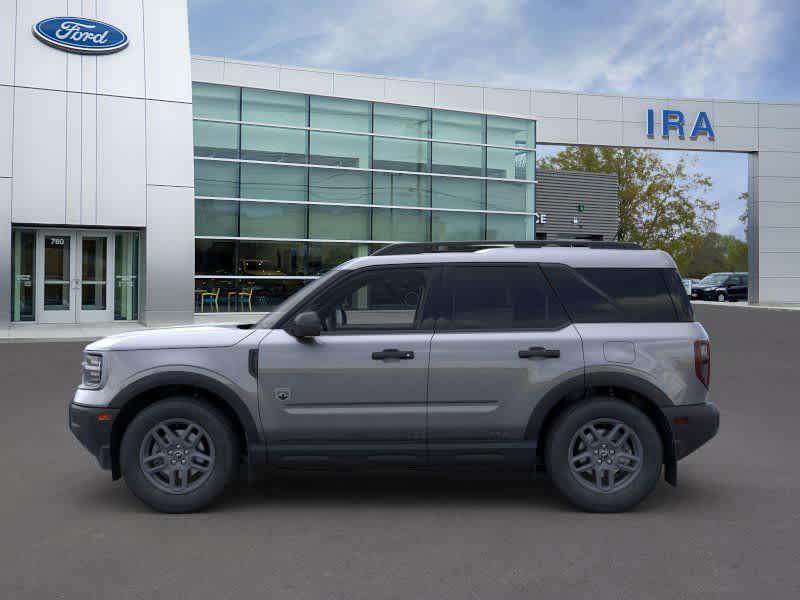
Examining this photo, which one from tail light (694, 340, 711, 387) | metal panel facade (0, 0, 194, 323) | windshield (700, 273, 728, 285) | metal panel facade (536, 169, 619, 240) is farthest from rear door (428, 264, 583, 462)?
windshield (700, 273, 728, 285)

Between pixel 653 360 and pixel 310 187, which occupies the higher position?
pixel 310 187

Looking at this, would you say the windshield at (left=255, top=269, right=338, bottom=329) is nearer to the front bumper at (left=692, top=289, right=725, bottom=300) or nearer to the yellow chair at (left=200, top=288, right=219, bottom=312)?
the yellow chair at (left=200, top=288, right=219, bottom=312)

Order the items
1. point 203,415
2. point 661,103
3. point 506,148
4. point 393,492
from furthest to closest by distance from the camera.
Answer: point 661,103, point 506,148, point 393,492, point 203,415

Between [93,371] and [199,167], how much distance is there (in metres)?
23.8

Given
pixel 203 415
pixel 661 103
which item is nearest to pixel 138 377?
pixel 203 415

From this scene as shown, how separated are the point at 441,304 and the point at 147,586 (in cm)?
264

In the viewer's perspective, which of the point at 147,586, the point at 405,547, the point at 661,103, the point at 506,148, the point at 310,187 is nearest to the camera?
the point at 147,586

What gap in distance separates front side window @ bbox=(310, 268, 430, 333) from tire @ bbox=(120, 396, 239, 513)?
3.32ft

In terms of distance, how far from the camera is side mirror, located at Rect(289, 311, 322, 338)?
577cm

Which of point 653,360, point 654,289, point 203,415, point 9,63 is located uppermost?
point 9,63

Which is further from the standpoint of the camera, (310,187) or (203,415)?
(310,187)

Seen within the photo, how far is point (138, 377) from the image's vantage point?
591 cm

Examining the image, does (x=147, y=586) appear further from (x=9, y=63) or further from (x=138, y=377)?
(x=9, y=63)

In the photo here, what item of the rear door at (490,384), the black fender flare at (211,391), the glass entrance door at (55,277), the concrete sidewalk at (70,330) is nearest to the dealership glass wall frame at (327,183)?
the concrete sidewalk at (70,330)
